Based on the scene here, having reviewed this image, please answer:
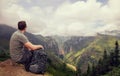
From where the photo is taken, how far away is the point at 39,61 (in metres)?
16.0

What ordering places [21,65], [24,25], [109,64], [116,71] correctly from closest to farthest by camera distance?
1. [24,25]
2. [21,65]
3. [116,71]
4. [109,64]

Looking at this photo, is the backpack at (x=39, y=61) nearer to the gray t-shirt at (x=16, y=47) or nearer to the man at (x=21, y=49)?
the man at (x=21, y=49)

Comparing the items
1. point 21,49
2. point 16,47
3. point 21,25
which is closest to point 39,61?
point 21,49

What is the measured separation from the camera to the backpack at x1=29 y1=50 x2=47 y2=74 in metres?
16.0

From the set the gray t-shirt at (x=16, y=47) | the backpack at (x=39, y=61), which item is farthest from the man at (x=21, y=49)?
the backpack at (x=39, y=61)

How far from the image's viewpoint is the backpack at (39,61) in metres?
16.0

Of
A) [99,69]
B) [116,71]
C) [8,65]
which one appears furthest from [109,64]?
[8,65]

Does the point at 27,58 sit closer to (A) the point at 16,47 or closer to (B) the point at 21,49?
(B) the point at 21,49

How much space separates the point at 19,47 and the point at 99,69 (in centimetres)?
16957

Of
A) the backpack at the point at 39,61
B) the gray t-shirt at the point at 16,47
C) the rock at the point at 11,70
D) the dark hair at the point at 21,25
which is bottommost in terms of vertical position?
the rock at the point at 11,70

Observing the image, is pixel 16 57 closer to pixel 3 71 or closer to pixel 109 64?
pixel 3 71

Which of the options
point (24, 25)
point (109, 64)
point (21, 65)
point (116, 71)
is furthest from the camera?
point (109, 64)

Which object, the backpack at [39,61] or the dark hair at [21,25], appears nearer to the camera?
the dark hair at [21,25]

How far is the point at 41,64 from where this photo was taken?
1606cm
